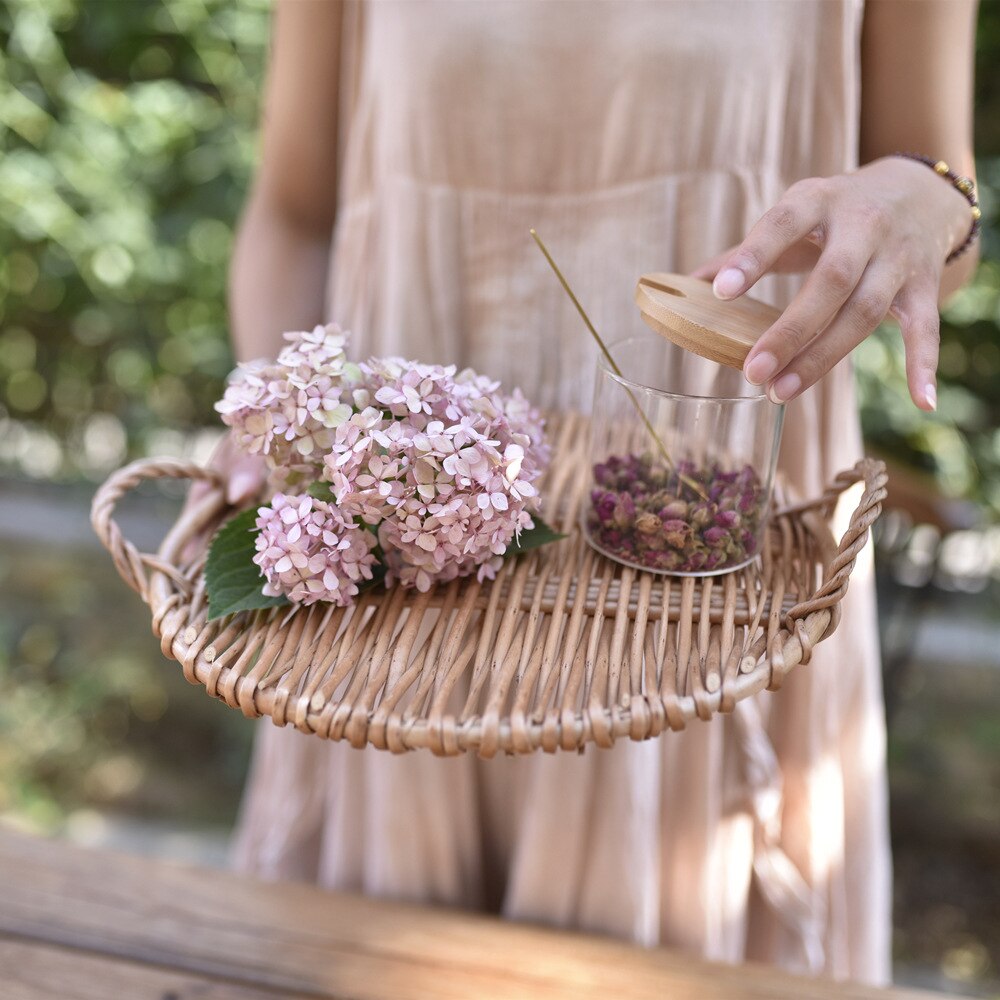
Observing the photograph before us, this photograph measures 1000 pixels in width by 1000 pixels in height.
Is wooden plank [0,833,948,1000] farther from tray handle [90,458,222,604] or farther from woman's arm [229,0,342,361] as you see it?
woman's arm [229,0,342,361]

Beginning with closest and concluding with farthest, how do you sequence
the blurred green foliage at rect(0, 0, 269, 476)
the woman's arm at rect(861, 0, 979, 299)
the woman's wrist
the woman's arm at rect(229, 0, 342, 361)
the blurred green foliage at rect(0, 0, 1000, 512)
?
the woman's wrist < the woman's arm at rect(861, 0, 979, 299) < the woman's arm at rect(229, 0, 342, 361) < the blurred green foliage at rect(0, 0, 1000, 512) < the blurred green foliage at rect(0, 0, 269, 476)

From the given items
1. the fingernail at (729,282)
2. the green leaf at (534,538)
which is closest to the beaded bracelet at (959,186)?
the fingernail at (729,282)

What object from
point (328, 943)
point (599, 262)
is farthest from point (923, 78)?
point (328, 943)

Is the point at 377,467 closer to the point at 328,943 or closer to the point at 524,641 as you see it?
the point at 524,641

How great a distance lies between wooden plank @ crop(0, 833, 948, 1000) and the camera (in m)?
0.77

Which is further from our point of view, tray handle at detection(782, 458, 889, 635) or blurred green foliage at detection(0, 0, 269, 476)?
blurred green foliage at detection(0, 0, 269, 476)

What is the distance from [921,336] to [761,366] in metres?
0.10

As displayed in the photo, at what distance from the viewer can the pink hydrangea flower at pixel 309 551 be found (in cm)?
54

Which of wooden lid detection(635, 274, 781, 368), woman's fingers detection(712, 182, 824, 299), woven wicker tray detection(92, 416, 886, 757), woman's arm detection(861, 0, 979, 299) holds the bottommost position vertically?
woven wicker tray detection(92, 416, 886, 757)

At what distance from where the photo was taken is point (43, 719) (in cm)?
186

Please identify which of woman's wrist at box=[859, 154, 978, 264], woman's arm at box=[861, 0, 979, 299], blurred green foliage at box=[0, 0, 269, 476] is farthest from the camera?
blurred green foliage at box=[0, 0, 269, 476]

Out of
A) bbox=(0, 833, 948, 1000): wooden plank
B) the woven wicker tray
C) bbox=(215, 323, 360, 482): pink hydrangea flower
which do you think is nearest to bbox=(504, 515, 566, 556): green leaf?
the woven wicker tray

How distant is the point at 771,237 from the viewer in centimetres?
51

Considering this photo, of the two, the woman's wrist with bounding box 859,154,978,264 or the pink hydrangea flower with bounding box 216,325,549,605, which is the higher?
the woman's wrist with bounding box 859,154,978,264
